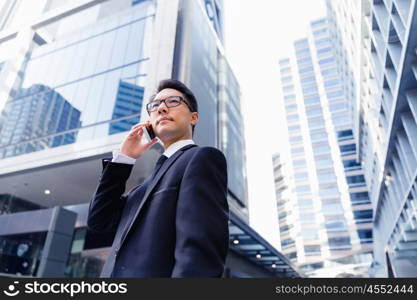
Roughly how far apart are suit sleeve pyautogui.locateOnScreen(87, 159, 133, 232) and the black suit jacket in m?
0.20

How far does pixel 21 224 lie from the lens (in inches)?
534

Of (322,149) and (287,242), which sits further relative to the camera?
(322,149)

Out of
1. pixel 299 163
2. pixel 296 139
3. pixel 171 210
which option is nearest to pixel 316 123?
pixel 296 139

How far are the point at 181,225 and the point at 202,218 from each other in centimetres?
10

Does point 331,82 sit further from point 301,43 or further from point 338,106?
point 301,43

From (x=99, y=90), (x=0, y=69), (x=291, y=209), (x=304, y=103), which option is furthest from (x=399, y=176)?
(x=304, y=103)

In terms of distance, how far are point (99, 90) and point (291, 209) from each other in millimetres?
53091

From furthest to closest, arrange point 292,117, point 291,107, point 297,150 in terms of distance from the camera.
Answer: point 291,107 < point 292,117 < point 297,150

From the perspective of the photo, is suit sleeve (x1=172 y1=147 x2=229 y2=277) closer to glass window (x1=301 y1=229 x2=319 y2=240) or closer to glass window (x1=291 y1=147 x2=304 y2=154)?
glass window (x1=301 y1=229 x2=319 y2=240)

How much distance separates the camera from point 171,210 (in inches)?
53.9

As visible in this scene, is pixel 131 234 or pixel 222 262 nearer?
pixel 222 262

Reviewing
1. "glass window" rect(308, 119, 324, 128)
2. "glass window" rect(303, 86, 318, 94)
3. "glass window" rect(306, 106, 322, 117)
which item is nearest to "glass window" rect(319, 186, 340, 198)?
"glass window" rect(308, 119, 324, 128)

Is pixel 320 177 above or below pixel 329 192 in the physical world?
above

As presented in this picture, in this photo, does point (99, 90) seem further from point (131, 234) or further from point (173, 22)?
point (131, 234)
